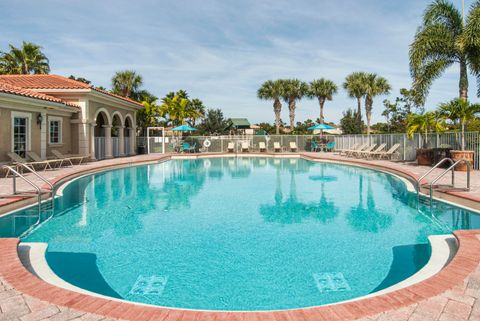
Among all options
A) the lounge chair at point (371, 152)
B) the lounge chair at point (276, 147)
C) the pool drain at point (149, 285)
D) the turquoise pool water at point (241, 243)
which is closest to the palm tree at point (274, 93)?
the lounge chair at point (276, 147)

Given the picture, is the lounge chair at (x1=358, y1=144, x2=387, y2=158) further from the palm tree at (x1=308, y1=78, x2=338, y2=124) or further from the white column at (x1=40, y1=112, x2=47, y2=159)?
the white column at (x1=40, y1=112, x2=47, y2=159)

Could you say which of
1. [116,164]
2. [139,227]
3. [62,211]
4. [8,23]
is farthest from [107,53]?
[139,227]

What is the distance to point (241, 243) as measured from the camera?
19.1ft

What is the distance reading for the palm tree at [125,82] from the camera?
1420 inches

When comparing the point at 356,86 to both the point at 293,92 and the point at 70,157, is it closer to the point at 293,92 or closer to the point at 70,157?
the point at 293,92

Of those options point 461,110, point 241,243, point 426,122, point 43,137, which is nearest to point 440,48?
point 426,122

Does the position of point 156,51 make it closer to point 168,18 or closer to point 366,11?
point 168,18

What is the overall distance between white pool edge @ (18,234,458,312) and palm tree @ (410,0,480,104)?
43.1ft

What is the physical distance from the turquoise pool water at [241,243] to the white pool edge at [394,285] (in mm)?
156

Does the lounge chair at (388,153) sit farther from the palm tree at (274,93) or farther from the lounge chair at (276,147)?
the palm tree at (274,93)

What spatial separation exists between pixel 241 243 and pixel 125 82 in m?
34.3

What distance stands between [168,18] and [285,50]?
9747mm

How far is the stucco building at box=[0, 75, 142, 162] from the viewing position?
47.0 ft

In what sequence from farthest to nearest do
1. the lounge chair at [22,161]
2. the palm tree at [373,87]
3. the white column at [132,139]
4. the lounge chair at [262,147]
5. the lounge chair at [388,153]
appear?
the palm tree at [373,87] → the lounge chair at [262,147] → the white column at [132,139] → the lounge chair at [388,153] → the lounge chair at [22,161]
